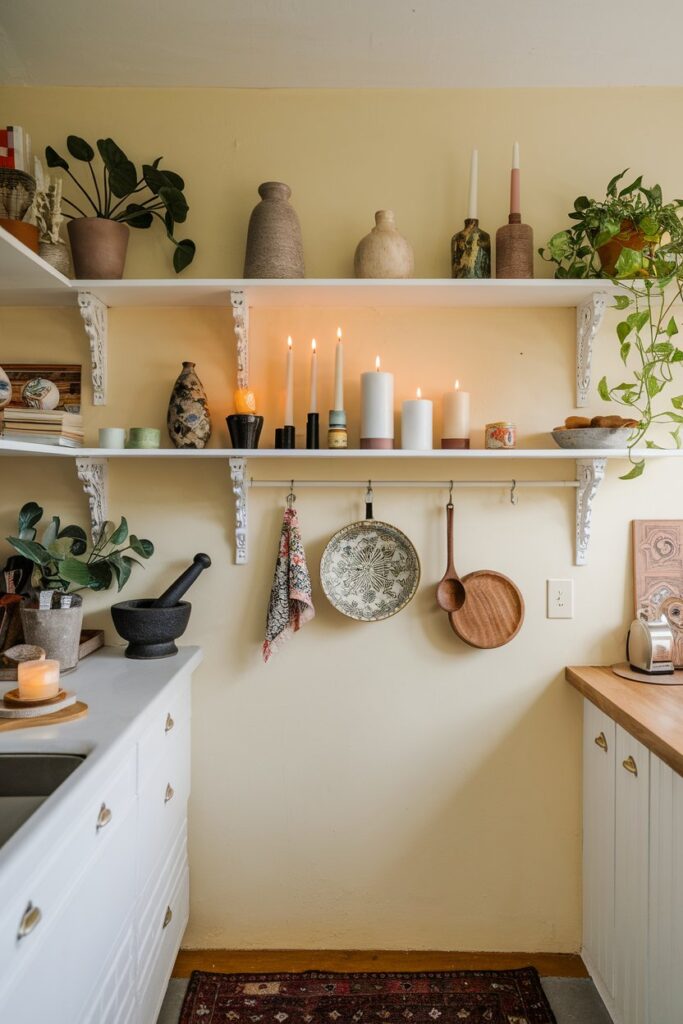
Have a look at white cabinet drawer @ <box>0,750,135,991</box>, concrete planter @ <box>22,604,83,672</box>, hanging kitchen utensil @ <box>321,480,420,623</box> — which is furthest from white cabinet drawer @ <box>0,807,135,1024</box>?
hanging kitchen utensil @ <box>321,480,420,623</box>

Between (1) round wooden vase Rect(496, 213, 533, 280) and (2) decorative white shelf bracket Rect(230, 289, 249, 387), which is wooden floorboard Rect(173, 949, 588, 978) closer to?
(2) decorative white shelf bracket Rect(230, 289, 249, 387)

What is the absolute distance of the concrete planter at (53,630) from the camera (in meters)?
1.63

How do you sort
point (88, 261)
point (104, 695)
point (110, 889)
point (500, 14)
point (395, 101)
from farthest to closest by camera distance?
1. point (395, 101)
2. point (88, 261)
3. point (500, 14)
4. point (104, 695)
5. point (110, 889)

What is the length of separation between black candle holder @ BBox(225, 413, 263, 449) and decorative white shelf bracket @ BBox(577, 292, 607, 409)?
0.93 metres

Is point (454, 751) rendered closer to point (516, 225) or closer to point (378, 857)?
point (378, 857)

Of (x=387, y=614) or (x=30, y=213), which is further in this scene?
(x=387, y=614)

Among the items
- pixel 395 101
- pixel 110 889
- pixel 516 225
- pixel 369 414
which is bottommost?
pixel 110 889

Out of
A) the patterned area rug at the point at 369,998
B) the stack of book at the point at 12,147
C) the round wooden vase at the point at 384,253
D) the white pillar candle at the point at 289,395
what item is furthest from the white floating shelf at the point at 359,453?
the patterned area rug at the point at 369,998

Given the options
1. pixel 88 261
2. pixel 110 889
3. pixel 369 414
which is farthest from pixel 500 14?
pixel 110 889

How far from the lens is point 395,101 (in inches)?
77.0

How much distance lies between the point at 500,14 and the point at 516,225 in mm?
489

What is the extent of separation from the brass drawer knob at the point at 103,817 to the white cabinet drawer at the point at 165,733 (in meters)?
0.20

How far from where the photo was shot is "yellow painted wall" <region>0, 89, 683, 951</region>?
1958mm

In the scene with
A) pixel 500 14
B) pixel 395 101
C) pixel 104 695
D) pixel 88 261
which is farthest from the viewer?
pixel 395 101
